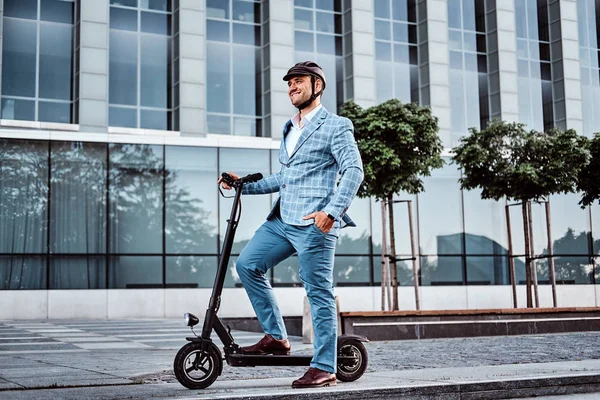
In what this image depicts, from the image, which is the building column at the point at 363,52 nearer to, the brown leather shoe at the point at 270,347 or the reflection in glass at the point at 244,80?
the reflection in glass at the point at 244,80

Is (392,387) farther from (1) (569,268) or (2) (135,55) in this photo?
(1) (569,268)

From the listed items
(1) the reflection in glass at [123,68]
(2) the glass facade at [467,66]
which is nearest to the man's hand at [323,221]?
(1) the reflection in glass at [123,68]

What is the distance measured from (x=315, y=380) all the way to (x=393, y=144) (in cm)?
1074

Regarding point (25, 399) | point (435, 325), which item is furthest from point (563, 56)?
point (25, 399)

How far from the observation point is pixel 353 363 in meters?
5.09

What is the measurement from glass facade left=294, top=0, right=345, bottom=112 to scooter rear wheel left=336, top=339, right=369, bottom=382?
21.0 m

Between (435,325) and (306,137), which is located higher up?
(306,137)

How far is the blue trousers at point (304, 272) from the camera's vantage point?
472cm

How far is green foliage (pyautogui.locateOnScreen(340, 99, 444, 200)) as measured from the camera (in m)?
14.8

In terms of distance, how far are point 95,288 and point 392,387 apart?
19.3 meters

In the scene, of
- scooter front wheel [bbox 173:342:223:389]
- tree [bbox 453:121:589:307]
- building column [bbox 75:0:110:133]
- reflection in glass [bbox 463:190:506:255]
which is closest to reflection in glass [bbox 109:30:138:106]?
building column [bbox 75:0:110:133]

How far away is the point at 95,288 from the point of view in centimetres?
2280

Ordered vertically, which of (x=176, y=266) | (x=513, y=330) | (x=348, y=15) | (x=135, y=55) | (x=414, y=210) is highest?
(x=348, y=15)

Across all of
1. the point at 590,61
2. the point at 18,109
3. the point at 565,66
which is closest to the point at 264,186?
the point at 18,109
